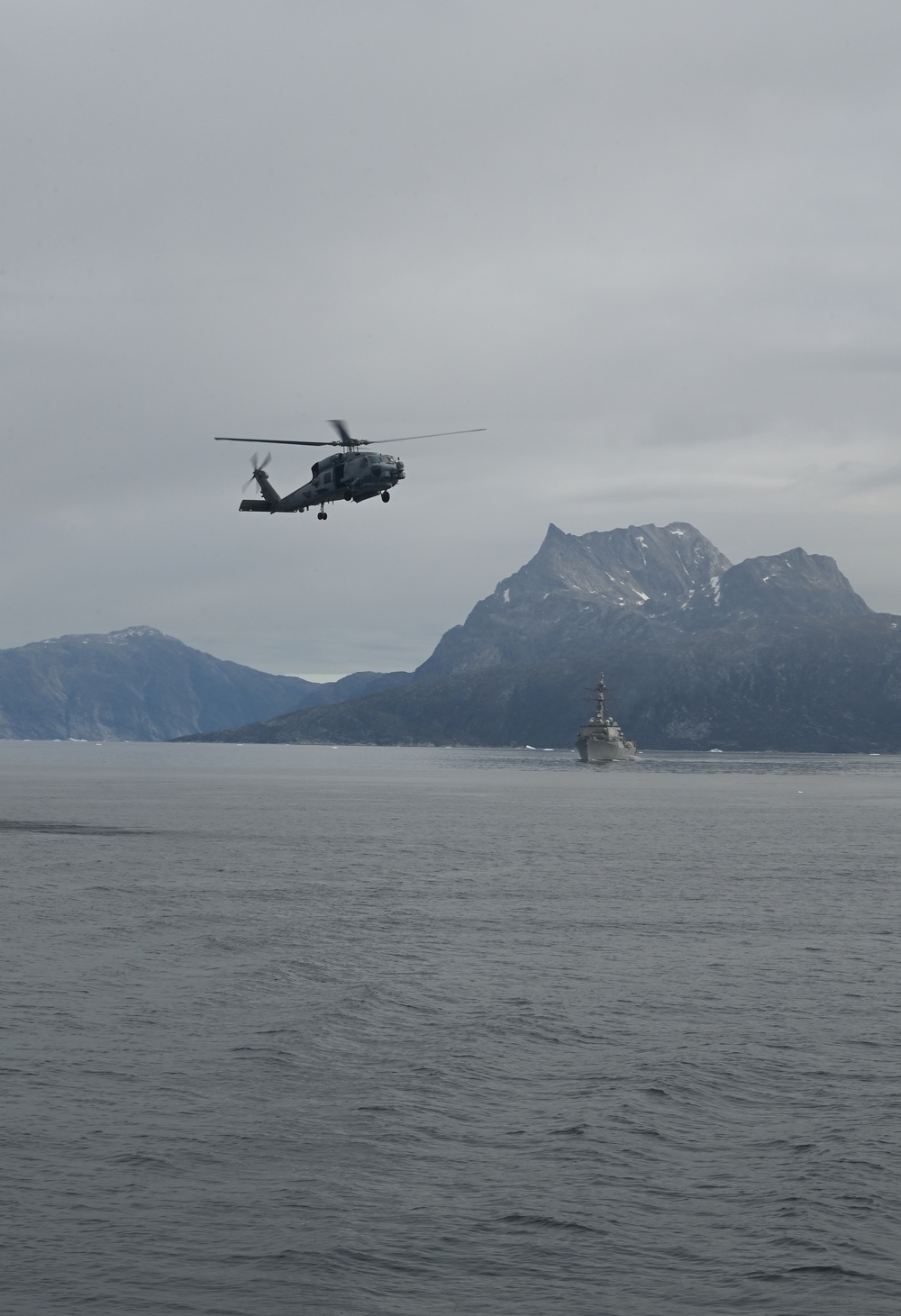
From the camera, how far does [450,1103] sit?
3200cm

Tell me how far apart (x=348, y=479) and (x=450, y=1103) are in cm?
5338

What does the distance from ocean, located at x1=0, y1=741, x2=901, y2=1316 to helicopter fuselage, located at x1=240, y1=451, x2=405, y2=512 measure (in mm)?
25451

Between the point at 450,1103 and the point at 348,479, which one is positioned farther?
the point at 348,479

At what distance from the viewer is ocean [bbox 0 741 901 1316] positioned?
73.4ft

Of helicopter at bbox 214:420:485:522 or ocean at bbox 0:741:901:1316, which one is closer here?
ocean at bbox 0:741:901:1316

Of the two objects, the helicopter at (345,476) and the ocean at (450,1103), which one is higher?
the helicopter at (345,476)

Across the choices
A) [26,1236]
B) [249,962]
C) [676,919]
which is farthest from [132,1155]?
[676,919]

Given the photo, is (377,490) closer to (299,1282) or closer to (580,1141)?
(580,1141)

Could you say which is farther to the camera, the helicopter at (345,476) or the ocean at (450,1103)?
the helicopter at (345,476)

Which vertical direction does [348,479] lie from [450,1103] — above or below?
above

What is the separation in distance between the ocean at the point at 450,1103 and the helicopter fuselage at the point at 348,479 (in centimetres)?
2545

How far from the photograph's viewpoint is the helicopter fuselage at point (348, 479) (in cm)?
7831

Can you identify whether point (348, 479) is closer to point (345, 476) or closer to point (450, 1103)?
point (345, 476)

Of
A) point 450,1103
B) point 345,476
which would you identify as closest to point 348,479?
point 345,476
